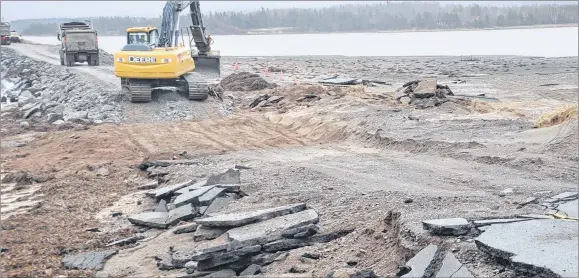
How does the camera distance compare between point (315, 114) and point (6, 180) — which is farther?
point (315, 114)

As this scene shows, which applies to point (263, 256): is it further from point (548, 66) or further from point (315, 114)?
point (548, 66)

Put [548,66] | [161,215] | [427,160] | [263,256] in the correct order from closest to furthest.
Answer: [263,256]
[161,215]
[427,160]
[548,66]

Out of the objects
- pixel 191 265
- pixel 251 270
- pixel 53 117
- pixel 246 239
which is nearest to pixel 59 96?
pixel 53 117

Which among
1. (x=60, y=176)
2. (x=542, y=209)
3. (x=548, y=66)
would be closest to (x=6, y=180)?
(x=60, y=176)

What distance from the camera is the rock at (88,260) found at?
7512mm

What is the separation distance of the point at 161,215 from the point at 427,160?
4553 millimetres

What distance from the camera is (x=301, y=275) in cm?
606

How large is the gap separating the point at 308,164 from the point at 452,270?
6.06 m

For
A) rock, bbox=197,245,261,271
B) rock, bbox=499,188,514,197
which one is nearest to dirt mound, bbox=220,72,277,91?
rock, bbox=499,188,514,197

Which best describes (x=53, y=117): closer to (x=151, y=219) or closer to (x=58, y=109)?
(x=58, y=109)

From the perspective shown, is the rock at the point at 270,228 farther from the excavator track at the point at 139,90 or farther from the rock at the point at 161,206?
the excavator track at the point at 139,90

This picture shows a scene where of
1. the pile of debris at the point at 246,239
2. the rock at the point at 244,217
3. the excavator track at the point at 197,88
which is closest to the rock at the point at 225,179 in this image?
the pile of debris at the point at 246,239

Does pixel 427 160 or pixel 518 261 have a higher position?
pixel 518 261

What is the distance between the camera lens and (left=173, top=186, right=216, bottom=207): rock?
29.5 ft
